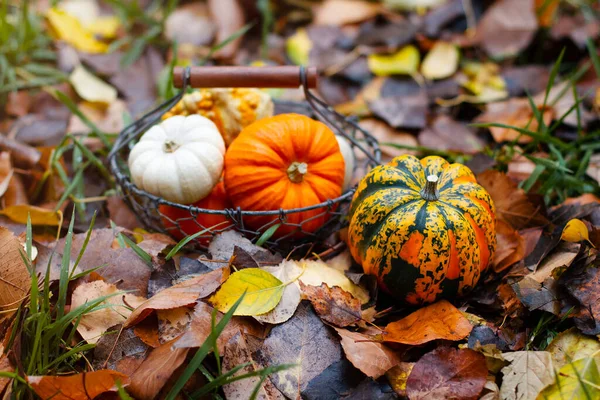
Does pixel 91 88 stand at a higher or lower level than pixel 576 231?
higher

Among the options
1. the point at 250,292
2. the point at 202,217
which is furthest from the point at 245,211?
the point at 250,292

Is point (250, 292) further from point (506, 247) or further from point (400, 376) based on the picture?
point (506, 247)

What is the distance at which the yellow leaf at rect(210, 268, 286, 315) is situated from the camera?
61.2 inches

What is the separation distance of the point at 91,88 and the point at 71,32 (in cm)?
60

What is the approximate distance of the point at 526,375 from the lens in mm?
1448

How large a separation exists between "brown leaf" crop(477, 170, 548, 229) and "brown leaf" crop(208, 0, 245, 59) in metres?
1.85

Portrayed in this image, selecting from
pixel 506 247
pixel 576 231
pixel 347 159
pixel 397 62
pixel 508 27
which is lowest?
pixel 506 247

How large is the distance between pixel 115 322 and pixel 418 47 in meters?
2.46

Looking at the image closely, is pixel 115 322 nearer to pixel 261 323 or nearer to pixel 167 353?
pixel 167 353

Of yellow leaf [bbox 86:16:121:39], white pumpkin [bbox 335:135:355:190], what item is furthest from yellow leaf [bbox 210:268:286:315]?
yellow leaf [bbox 86:16:121:39]

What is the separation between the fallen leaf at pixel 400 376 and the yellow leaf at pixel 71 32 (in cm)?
272

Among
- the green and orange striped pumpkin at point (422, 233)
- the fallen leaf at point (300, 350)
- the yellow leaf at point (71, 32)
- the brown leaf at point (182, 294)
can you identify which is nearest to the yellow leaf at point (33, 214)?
the brown leaf at point (182, 294)

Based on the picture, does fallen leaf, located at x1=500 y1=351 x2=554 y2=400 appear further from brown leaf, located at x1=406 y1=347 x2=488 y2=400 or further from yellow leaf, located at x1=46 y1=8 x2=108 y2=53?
yellow leaf, located at x1=46 y1=8 x2=108 y2=53

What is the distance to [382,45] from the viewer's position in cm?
327
